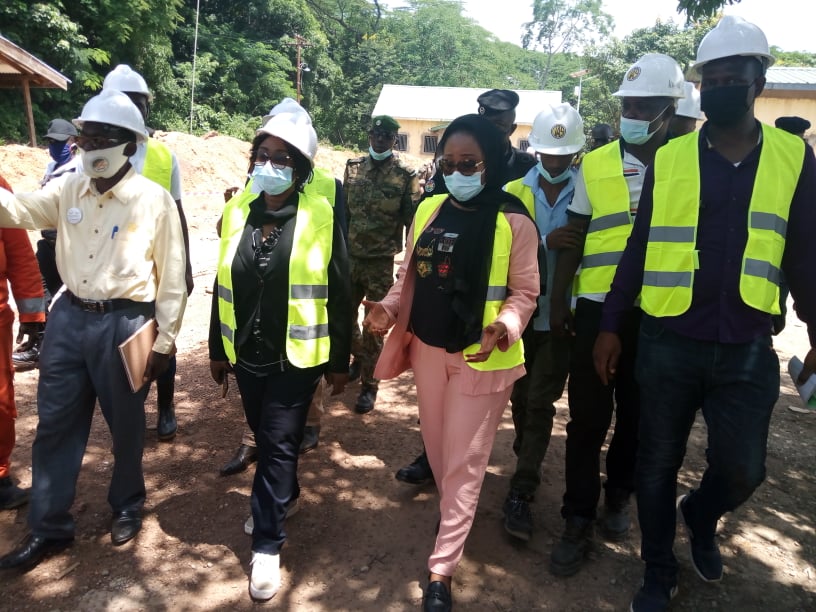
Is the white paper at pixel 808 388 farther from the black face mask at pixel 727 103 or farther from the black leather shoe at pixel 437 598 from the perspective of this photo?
the black leather shoe at pixel 437 598

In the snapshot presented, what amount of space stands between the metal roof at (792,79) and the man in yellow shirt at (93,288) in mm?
17297

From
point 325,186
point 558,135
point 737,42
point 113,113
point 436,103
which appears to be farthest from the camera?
point 436,103

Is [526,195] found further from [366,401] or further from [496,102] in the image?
[366,401]

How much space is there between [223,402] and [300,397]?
2.31 m

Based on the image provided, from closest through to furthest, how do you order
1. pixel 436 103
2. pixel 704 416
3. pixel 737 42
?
pixel 737 42 < pixel 704 416 < pixel 436 103

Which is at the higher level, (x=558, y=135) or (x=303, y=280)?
(x=558, y=135)

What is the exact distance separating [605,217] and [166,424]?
3.18 m

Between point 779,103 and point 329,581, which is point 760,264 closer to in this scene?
point 329,581

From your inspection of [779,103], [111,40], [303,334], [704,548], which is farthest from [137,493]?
[111,40]

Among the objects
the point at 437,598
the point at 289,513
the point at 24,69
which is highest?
the point at 24,69

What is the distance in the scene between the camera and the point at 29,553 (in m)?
2.93

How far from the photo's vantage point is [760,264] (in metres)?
2.33

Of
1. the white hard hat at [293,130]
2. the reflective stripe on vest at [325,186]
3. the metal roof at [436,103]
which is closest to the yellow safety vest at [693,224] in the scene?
the white hard hat at [293,130]

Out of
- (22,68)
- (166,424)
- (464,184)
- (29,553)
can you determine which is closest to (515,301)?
(464,184)
